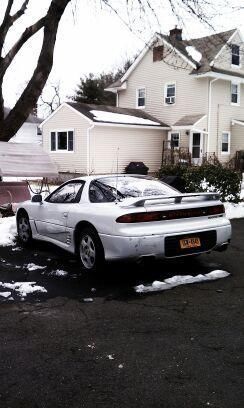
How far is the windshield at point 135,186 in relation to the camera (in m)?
6.51

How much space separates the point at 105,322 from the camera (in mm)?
4461

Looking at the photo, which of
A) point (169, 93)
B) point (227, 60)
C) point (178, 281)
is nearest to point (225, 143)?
point (169, 93)

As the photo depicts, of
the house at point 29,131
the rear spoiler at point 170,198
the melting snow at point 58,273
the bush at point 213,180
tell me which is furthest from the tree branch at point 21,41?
the house at point 29,131

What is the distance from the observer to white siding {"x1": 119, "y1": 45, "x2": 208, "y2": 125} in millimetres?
27188

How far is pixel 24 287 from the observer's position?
5609mm

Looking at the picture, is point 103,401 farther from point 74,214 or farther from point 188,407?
point 74,214

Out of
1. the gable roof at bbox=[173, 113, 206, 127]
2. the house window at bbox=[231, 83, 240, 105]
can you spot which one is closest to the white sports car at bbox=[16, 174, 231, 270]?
the gable roof at bbox=[173, 113, 206, 127]

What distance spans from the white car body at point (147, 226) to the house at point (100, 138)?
60.9 ft

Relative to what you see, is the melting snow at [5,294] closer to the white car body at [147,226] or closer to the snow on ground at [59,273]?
the snow on ground at [59,273]

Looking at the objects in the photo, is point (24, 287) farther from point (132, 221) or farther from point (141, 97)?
point (141, 97)

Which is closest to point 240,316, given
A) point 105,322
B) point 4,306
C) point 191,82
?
point 105,322

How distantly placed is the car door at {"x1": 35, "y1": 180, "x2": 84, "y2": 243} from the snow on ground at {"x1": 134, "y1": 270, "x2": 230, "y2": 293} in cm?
181

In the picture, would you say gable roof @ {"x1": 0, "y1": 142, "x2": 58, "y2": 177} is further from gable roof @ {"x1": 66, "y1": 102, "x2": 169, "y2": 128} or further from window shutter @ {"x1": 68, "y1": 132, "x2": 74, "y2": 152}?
window shutter @ {"x1": 68, "y1": 132, "x2": 74, "y2": 152}

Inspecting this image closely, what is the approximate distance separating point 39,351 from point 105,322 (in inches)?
33.5
